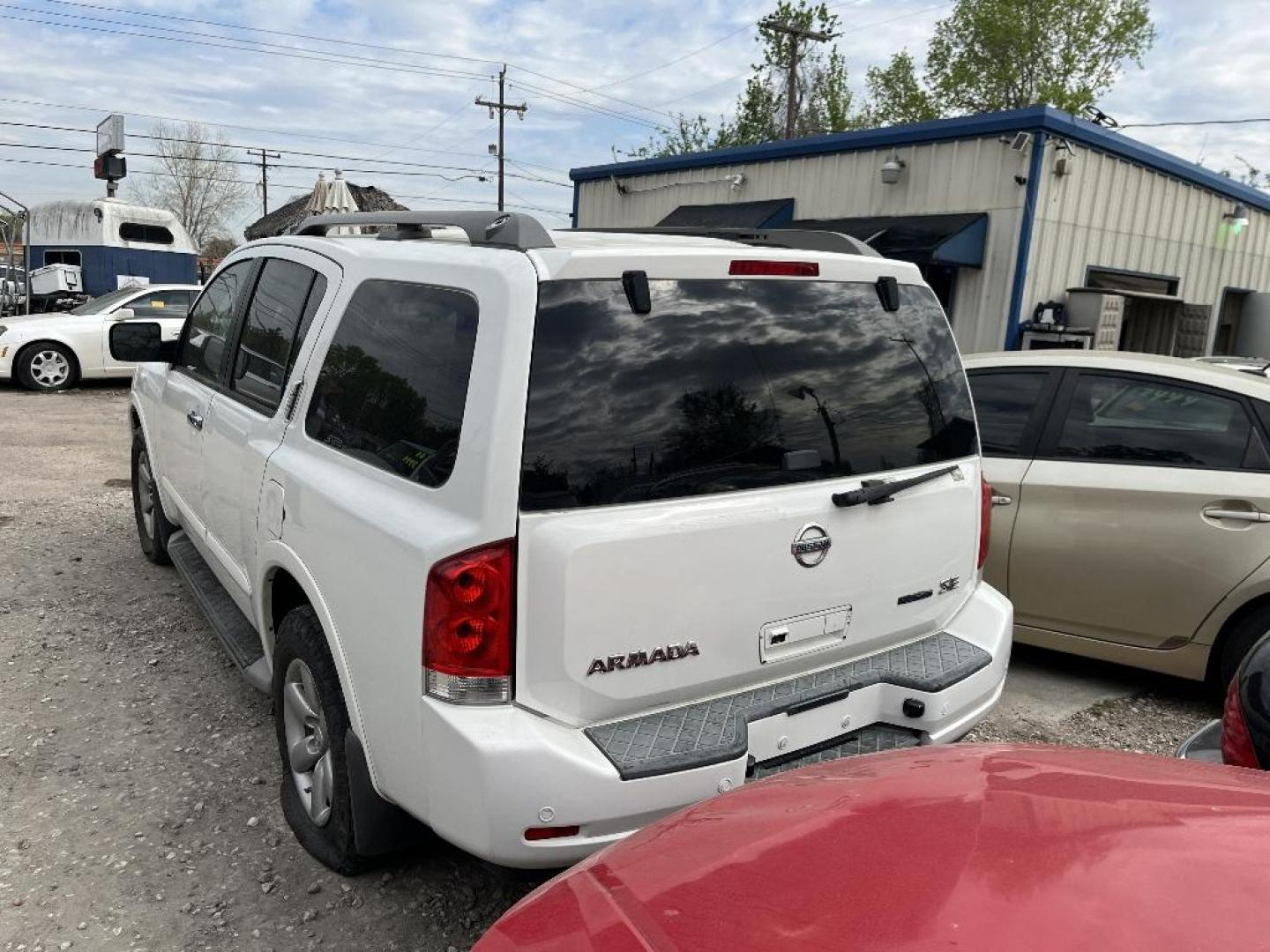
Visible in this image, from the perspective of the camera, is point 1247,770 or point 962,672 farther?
point 962,672

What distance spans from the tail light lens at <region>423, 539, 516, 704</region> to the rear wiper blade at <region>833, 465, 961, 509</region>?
913 millimetres

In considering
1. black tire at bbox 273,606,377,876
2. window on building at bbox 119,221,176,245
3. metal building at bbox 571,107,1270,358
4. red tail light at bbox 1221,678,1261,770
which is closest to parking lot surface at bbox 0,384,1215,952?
black tire at bbox 273,606,377,876

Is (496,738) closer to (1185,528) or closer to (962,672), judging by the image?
(962,672)

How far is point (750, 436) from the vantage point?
7.92 feet

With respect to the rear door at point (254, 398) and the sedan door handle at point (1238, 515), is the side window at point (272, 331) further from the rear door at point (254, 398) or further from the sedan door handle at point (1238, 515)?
the sedan door handle at point (1238, 515)

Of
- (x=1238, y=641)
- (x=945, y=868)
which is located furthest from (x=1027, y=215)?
(x=945, y=868)

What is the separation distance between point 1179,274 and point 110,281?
73.5 ft

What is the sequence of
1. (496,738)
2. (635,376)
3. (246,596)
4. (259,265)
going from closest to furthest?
(496,738) → (635,376) → (246,596) → (259,265)

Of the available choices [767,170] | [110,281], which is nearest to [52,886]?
[767,170]

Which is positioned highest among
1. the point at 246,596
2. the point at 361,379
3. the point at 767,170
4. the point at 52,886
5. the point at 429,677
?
the point at 767,170

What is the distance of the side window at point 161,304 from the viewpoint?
1377 centimetres

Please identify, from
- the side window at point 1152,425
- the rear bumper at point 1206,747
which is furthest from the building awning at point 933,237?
the rear bumper at point 1206,747

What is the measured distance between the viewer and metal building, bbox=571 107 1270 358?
10750mm

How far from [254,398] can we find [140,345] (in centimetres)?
157
